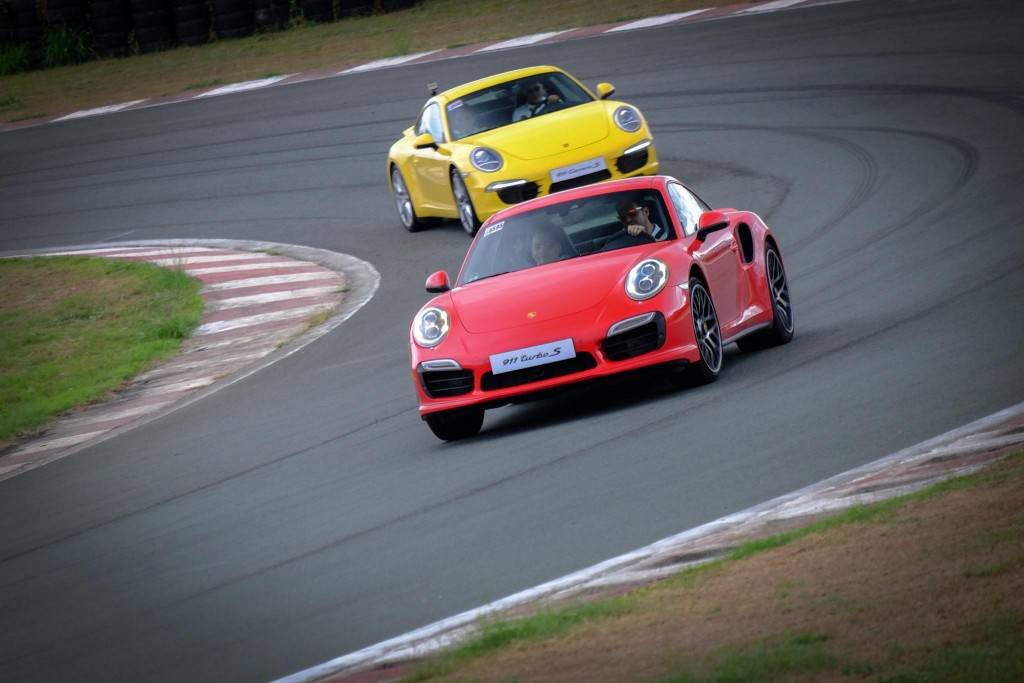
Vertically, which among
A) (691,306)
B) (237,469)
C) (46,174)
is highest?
(691,306)

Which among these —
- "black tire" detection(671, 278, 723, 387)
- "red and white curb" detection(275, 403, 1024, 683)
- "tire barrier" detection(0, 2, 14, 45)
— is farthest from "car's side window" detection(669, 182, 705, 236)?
"tire barrier" detection(0, 2, 14, 45)

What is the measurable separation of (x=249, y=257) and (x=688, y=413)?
10.6 meters

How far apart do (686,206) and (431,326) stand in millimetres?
1860

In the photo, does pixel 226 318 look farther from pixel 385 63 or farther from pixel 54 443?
pixel 385 63

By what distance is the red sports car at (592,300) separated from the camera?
899 cm

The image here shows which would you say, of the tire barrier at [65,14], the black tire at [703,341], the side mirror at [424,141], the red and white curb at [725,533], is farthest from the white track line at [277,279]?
the tire barrier at [65,14]

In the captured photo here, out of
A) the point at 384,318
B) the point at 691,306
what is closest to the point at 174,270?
the point at 384,318

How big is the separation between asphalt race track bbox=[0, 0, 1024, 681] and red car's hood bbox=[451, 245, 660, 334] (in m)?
0.61

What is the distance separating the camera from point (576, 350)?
8.95 metres

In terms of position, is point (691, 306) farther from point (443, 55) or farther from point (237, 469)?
point (443, 55)

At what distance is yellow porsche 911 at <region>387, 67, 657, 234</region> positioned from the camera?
15992 mm

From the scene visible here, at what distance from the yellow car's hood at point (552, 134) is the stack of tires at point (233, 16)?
68.1ft

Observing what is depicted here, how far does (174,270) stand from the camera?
18.2m

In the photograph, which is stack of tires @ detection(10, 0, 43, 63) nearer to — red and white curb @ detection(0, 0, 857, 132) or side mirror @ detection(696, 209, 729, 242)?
red and white curb @ detection(0, 0, 857, 132)
